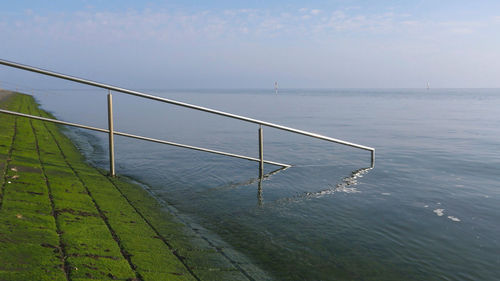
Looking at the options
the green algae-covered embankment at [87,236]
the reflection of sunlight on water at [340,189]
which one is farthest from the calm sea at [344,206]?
the green algae-covered embankment at [87,236]

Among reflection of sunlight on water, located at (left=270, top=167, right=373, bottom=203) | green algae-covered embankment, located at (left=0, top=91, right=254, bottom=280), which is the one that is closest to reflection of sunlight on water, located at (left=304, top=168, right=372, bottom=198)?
reflection of sunlight on water, located at (left=270, top=167, right=373, bottom=203)

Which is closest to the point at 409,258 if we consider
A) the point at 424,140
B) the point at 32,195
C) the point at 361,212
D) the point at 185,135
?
the point at 361,212

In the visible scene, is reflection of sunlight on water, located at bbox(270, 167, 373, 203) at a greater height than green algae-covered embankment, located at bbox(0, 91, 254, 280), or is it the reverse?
green algae-covered embankment, located at bbox(0, 91, 254, 280)

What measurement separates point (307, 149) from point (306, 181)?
6415 millimetres

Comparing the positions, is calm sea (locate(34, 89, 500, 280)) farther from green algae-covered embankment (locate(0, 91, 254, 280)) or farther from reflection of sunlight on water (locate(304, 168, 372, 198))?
green algae-covered embankment (locate(0, 91, 254, 280))

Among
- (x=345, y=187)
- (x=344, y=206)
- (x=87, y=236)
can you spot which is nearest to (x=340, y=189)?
(x=345, y=187)

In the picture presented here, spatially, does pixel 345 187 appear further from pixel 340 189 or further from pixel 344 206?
pixel 344 206

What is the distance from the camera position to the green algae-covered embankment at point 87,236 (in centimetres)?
332

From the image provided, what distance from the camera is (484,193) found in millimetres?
9484

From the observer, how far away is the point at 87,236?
4.06 metres

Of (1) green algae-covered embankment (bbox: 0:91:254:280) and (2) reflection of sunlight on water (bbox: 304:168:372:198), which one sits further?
(2) reflection of sunlight on water (bbox: 304:168:372:198)

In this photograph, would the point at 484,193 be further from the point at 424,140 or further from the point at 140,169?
the point at 424,140

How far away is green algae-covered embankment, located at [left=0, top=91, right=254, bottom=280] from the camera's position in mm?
3316

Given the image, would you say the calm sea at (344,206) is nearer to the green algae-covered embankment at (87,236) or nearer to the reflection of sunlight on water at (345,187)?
the reflection of sunlight on water at (345,187)
